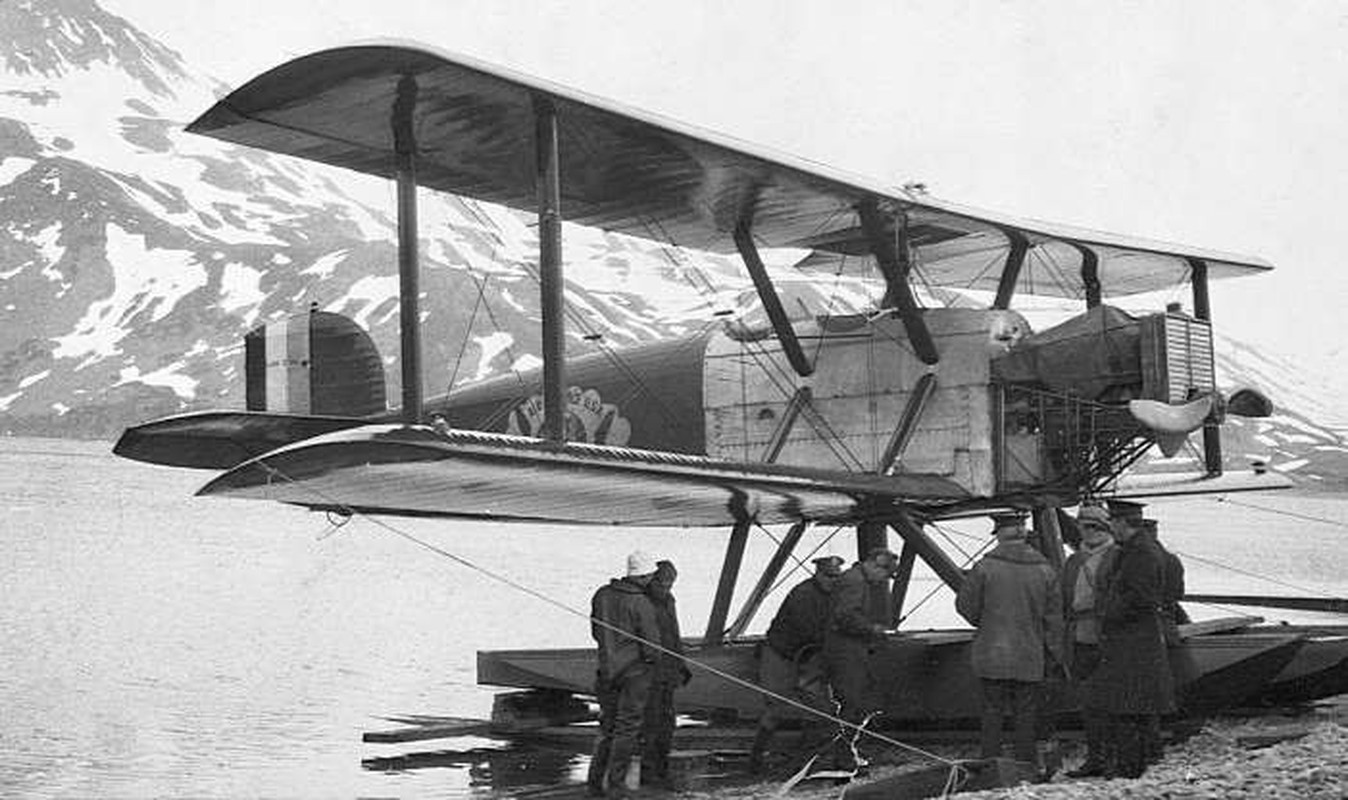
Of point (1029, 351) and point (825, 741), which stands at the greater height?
point (1029, 351)

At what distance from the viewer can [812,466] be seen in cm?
1317

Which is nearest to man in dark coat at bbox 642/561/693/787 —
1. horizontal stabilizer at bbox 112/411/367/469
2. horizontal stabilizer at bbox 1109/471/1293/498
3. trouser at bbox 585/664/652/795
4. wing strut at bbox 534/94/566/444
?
trouser at bbox 585/664/652/795

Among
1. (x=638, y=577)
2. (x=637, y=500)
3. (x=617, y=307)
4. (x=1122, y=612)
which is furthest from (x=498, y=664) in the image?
(x=617, y=307)

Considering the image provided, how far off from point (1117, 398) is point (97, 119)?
19486cm

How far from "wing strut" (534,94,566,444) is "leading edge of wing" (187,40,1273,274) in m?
0.24

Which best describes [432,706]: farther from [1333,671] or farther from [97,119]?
[97,119]

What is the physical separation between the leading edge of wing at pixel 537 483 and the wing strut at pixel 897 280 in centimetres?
99

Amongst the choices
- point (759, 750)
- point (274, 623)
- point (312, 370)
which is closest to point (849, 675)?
point (759, 750)

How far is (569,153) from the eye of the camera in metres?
11.6

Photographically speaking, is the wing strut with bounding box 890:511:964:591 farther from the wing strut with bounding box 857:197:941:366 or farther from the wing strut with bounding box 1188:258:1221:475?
the wing strut with bounding box 1188:258:1221:475

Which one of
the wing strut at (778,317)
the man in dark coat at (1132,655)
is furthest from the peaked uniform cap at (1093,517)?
the wing strut at (778,317)

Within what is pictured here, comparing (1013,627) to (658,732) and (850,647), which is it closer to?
(850,647)

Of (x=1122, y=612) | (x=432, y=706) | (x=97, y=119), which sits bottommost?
(x=432, y=706)

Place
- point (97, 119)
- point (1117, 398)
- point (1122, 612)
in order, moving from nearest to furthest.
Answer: point (1122, 612)
point (1117, 398)
point (97, 119)
